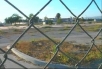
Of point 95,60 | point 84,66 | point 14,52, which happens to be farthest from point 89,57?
point 14,52

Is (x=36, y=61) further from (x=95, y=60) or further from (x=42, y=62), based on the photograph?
(x=95, y=60)

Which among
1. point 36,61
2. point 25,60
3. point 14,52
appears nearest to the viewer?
point 36,61

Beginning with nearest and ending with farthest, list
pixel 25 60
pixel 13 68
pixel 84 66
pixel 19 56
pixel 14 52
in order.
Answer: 1. pixel 84 66
2. pixel 13 68
3. pixel 25 60
4. pixel 19 56
5. pixel 14 52

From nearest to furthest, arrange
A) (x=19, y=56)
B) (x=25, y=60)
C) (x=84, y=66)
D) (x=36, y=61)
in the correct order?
1. (x=84, y=66)
2. (x=36, y=61)
3. (x=25, y=60)
4. (x=19, y=56)

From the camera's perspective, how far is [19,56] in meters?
6.84

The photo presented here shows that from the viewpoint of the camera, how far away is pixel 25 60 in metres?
6.28

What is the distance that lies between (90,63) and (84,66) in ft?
1.06

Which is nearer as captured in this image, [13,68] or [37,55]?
[13,68]

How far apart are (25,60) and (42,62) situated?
0.84m

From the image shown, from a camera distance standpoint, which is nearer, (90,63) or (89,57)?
(90,63)

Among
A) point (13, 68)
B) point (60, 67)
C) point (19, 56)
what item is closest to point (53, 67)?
point (60, 67)

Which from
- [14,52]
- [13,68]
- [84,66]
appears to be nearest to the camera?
[84,66]

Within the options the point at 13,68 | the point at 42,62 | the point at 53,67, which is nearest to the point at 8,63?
the point at 13,68

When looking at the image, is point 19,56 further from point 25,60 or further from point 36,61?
point 36,61
